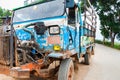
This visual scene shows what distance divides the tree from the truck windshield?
21.8 metres

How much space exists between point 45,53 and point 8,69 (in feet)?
3.21

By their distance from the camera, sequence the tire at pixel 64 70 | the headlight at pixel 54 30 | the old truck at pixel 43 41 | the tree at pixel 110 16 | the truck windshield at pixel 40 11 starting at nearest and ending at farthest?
the old truck at pixel 43 41 < the tire at pixel 64 70 < the headlight at pixel 54 30 < the truck windshield at pixel 40 11 < the tree at pixel 110 16

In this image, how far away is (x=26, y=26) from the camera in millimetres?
4844

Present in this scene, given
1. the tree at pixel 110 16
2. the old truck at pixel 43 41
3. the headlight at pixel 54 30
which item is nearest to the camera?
the old truck at pixel 43 41

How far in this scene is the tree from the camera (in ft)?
85.1

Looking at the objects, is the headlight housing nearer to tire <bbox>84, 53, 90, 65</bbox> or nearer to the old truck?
the old truck

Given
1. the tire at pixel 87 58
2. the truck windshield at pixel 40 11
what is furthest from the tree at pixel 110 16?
the truck windshield at pixel 40 11

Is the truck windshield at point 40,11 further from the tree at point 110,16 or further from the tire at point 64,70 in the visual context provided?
the tree at point 110,16

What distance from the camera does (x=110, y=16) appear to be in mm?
26547

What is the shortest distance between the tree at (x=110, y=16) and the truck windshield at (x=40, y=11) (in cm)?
2180

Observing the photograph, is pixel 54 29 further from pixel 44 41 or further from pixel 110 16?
pixel 110 16

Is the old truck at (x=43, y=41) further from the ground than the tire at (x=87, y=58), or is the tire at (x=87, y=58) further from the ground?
the old truck at (x=43, y=41)

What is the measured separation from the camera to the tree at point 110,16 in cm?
2594

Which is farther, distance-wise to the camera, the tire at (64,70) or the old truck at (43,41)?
the tire at (64,70)
